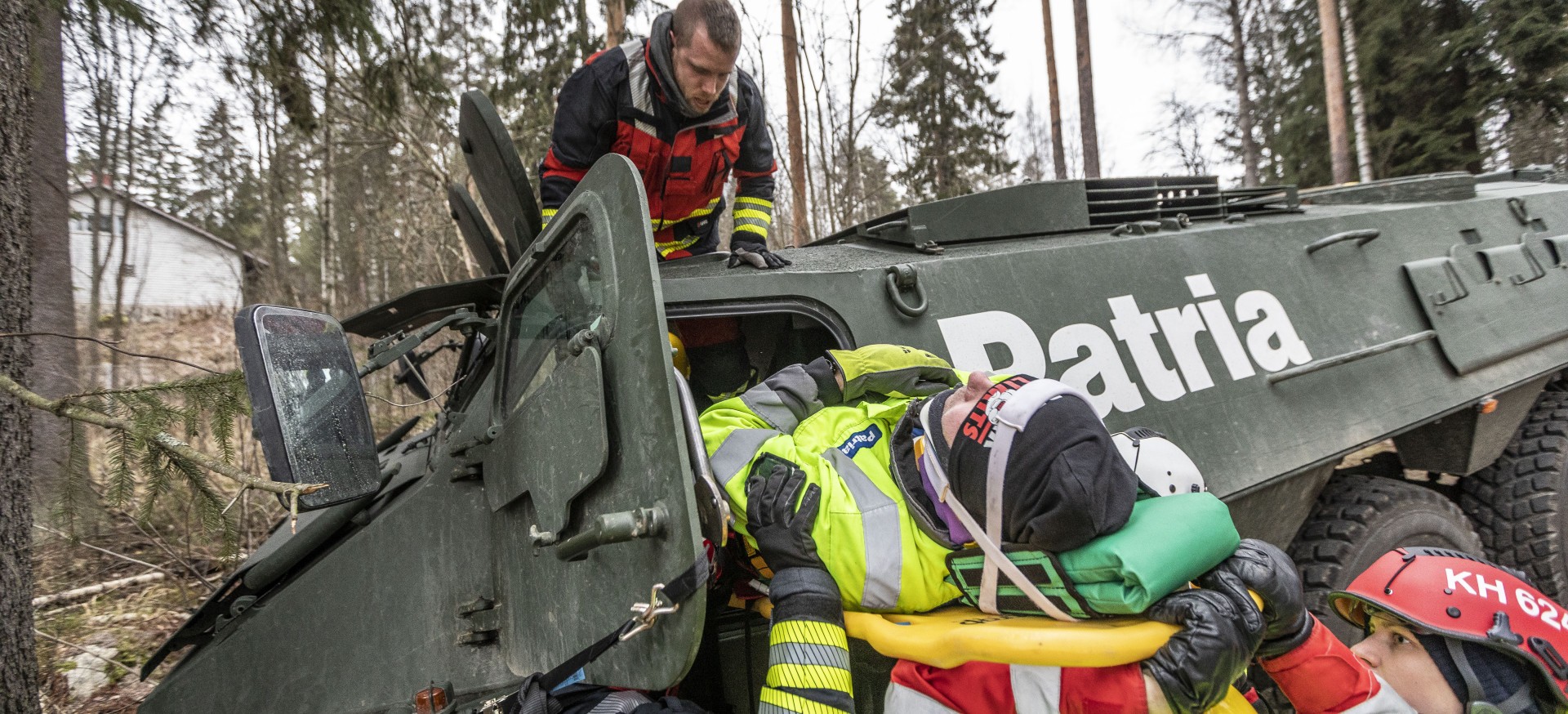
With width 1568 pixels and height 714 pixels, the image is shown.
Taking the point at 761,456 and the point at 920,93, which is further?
the point at 920,93

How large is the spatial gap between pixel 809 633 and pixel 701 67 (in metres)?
1.95

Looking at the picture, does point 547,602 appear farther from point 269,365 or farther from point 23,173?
point 23,173

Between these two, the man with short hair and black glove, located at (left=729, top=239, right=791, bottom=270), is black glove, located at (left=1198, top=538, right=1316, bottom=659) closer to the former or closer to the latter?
black glove, located at (left=729, top=239, right=791, bottom=270)

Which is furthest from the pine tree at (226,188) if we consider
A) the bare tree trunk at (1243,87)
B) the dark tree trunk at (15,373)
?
the bare tree trunk at (1243,87)

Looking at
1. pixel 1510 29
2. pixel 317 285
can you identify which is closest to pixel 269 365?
pixel 317 285

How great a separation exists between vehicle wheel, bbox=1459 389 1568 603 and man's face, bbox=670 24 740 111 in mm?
3521

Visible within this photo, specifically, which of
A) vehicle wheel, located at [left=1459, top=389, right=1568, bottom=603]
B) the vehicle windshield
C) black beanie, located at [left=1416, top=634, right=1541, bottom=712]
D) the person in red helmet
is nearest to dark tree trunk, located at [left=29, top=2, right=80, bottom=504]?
the vehicle windshield

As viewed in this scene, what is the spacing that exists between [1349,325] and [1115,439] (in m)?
1.78

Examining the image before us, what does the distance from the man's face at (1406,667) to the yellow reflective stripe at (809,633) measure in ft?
4.10

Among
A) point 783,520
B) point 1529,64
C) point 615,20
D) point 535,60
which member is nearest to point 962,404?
point 783,520

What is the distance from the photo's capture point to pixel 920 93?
746 inches

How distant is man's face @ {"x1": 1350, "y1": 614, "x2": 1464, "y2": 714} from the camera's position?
6.19ft

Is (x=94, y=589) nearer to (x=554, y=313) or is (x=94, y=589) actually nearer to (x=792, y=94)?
(x=554, y=313)

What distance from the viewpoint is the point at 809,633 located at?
1544 millimetres
